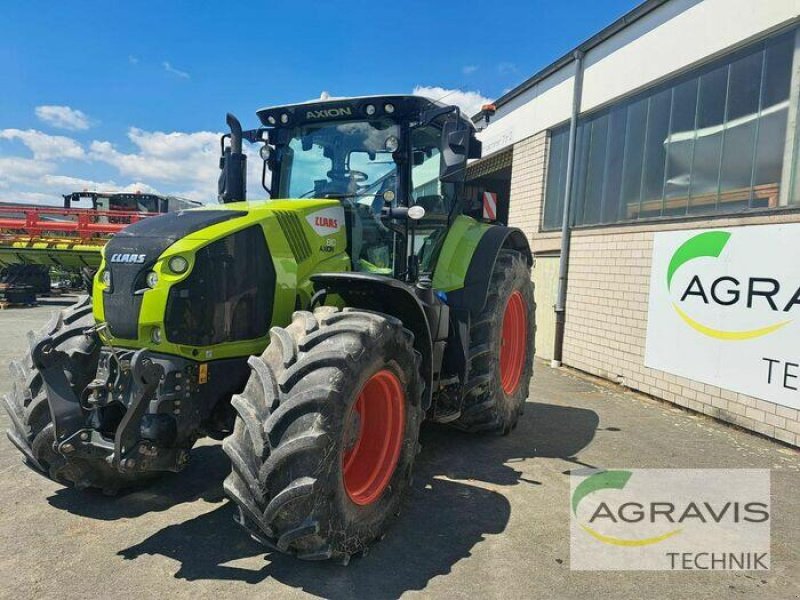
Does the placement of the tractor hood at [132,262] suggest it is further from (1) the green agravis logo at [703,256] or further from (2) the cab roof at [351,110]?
(1) the green agravis logo at [703,256]

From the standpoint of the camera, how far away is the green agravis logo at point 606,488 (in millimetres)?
3176

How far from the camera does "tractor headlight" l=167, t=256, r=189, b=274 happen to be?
9.45ft

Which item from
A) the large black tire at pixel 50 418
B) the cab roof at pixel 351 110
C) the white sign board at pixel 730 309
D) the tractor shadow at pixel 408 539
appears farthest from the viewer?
the white sign board at pixel 730 309

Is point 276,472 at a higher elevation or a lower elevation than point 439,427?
higher

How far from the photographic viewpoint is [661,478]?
4.16m

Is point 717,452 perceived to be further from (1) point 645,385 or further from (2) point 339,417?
(2) point 339,417

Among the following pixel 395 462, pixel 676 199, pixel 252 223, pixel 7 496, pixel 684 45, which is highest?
pixel 684 45

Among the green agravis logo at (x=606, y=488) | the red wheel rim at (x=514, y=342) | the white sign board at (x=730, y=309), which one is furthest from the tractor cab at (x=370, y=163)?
the white sign board at (x=730, y=309)

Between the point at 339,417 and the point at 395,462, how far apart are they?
818 millimetres

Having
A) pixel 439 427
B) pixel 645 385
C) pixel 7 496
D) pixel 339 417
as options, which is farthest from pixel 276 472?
pixel 645 385

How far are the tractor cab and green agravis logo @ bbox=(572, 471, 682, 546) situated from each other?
191cm

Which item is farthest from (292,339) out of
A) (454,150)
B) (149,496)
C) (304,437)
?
(454,150)

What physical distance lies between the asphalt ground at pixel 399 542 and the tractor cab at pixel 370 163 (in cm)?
166

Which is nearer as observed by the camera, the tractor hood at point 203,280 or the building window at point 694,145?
the tractor hood at point 203,280
